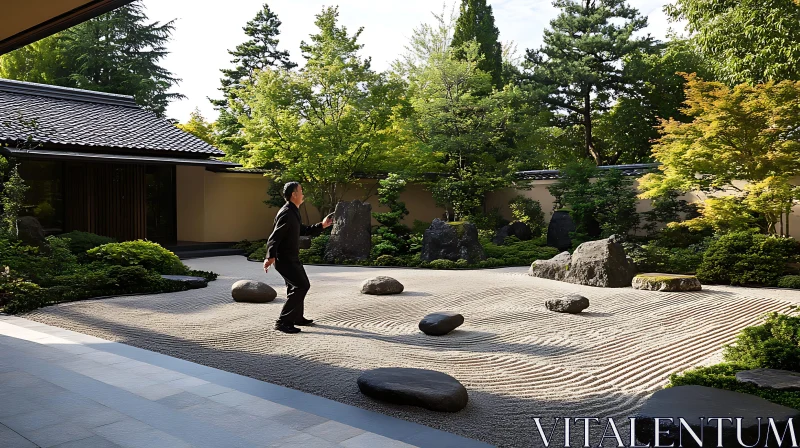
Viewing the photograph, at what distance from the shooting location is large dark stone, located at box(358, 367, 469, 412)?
4055 millimetres

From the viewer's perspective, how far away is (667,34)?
2995 centimetres

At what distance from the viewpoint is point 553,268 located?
37.7 ft

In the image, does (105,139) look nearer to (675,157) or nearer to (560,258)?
(560,258)

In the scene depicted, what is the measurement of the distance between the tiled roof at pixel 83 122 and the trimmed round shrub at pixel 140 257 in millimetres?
3896

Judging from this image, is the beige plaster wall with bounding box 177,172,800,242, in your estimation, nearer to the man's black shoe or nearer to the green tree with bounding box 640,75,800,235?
the green tree with bounding box 640,75,800,235

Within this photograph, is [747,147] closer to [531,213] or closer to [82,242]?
[531,213]

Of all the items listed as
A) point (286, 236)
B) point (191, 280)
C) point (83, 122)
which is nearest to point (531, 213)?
point (191, 280)

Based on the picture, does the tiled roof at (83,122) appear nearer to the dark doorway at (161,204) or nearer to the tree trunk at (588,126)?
the dark doorway at (161,204)

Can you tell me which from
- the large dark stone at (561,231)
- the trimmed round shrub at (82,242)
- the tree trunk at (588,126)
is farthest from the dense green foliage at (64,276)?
the tree trunk at (588,126)

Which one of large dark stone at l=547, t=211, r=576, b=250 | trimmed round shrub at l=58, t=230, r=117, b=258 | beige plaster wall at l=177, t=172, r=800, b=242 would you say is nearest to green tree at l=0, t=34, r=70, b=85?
beige plaster wall at l=177, t=172, r=800, b=242

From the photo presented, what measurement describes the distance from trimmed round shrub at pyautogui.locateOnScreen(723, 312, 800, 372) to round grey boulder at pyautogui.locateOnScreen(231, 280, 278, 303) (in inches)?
229

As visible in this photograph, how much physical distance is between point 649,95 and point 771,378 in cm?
2085

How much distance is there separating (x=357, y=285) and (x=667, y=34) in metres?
25.8

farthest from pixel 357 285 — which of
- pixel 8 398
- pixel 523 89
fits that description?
pixel 523 89
